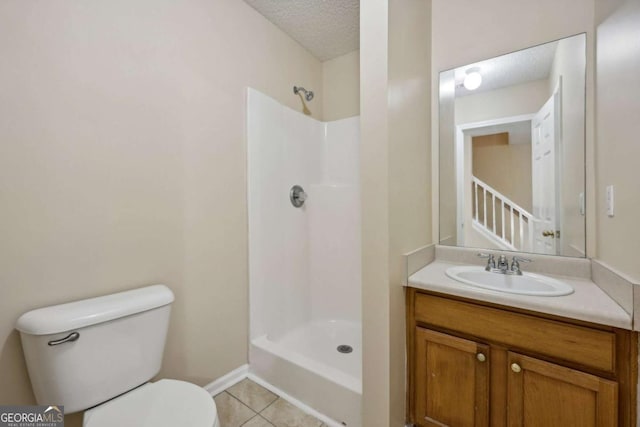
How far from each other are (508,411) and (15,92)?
2.26m

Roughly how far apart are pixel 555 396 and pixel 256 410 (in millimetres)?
1382

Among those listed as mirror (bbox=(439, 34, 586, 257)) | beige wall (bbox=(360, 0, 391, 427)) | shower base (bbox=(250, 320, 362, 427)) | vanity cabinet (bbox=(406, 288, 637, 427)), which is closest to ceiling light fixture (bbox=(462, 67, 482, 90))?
mirror (bbox=(439, 34, 586, 257))

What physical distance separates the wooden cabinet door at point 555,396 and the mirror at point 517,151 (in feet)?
2.12

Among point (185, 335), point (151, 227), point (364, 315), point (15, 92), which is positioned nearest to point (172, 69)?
point (15, 92)

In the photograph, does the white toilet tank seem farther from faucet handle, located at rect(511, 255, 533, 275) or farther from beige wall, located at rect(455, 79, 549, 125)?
beige wall, located at rect(455, 79, 549, 125)

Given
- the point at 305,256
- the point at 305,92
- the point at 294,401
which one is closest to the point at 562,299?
the point at 294,401

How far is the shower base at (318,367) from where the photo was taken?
1.41m

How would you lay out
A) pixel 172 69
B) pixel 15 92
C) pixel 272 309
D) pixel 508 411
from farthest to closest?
1. pixel 272 309
2. pixel 172 69
3. pixel 508 411
4. pixel 15 92

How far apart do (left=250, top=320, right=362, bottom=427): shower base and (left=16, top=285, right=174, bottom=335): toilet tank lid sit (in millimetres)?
793

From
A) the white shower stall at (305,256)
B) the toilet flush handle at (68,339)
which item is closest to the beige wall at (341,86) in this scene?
the white shower stall at (305,256)

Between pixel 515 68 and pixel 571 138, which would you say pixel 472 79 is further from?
pixel 571 138

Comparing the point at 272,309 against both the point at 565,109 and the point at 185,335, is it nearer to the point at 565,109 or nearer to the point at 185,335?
the point at 185,335

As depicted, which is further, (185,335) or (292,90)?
(292,90)

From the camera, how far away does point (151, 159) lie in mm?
1367
